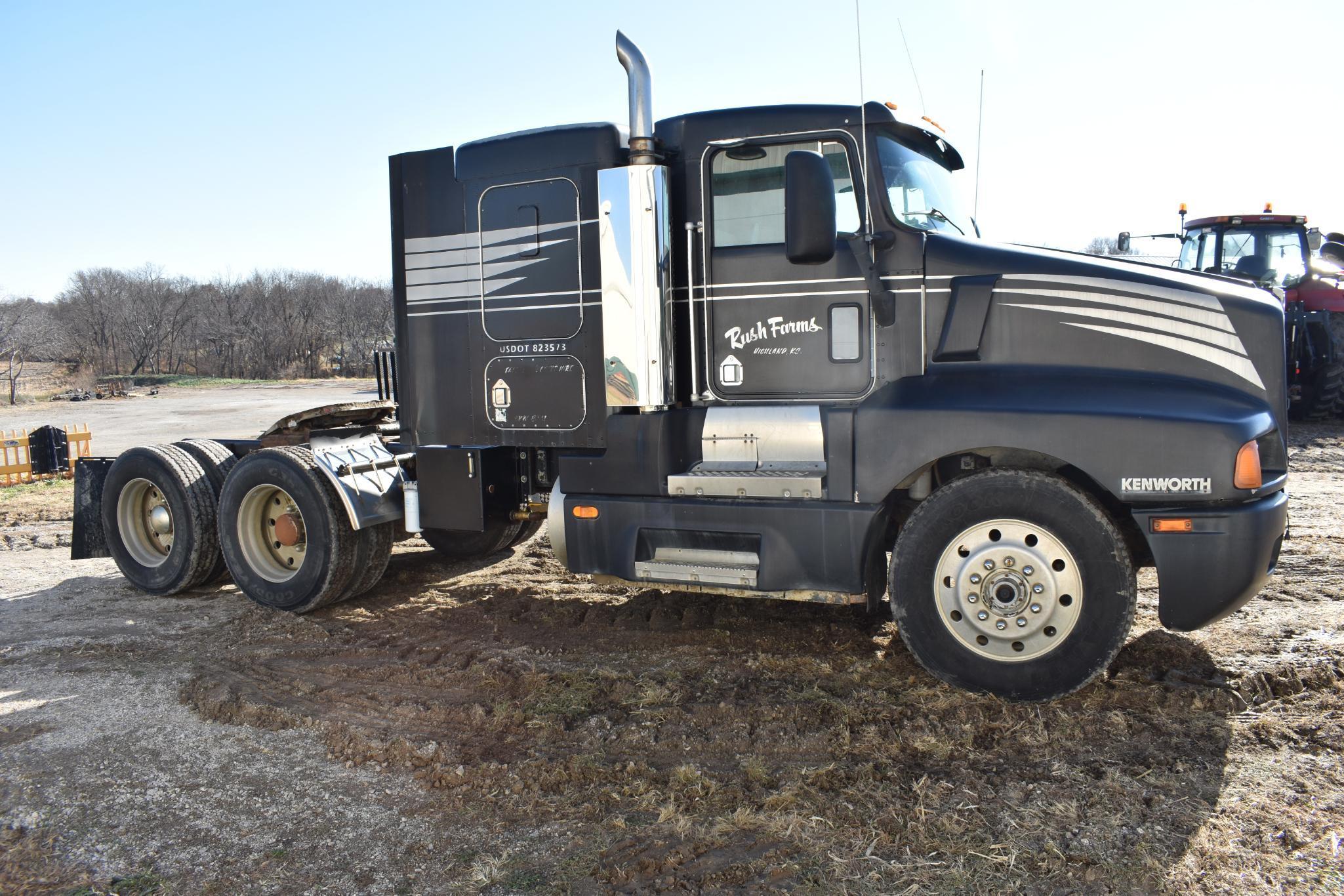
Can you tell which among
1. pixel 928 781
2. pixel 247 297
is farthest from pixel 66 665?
pixel 247 297

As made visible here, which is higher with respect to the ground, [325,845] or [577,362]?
[577,362]

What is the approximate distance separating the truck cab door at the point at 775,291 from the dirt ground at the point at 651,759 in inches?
63.7

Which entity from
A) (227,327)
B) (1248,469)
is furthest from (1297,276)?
(227,327)

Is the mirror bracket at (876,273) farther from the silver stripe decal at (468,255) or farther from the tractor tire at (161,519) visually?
the tractor tire at (161,519)

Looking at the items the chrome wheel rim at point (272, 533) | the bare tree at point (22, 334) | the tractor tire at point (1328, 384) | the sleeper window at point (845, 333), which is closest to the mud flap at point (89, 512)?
the chrome wheel rim at point (272, 533)

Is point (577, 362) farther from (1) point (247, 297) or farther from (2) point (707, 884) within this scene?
(1) point (247, 297)

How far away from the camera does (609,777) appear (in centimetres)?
407

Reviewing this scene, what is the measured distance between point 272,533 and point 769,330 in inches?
166

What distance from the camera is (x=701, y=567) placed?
5.30 m

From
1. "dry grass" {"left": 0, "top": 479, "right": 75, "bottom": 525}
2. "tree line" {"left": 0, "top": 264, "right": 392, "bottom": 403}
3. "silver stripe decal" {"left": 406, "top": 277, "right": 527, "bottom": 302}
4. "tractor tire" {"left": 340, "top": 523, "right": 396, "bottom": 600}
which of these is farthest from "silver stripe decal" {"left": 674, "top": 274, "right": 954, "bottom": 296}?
"tree line" {"left": 0, "top": 264, "right": 392, "bottom": 403}

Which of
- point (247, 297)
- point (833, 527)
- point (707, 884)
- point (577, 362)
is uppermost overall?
point (247, 297)

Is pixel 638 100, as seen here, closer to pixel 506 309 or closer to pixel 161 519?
pixel 506 309

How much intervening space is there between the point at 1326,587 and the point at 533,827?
5810mm

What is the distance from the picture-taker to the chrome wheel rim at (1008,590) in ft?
14.9
